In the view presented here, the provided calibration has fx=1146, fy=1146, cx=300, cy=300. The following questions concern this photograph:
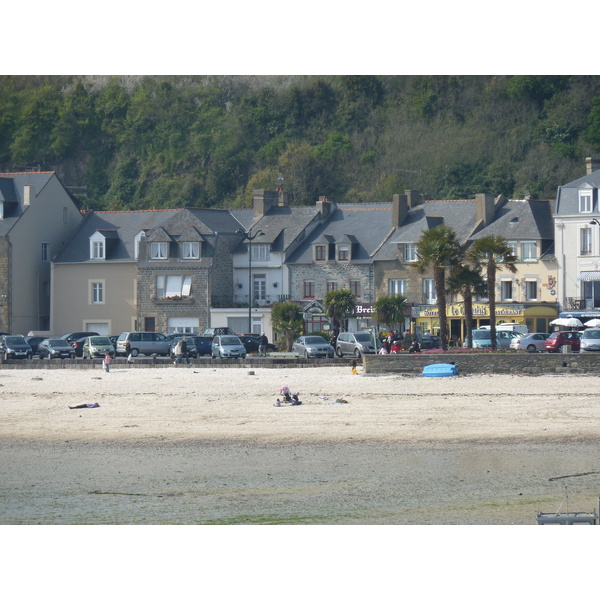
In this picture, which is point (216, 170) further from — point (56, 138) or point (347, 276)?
point (347, 276)

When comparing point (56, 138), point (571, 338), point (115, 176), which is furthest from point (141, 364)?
point (115, 176)

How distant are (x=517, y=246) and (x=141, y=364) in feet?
76.1

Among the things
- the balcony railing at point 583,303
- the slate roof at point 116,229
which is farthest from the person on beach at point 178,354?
the slate roof at point 116,229

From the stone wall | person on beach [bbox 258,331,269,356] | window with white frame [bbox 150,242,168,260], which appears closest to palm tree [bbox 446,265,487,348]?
the stone wall

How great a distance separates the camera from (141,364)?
1580 inches

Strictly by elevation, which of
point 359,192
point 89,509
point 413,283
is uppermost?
point 359,192

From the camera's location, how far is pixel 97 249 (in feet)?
203

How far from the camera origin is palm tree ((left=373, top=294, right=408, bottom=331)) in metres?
53.8

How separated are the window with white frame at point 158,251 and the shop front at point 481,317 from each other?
45.3 ft

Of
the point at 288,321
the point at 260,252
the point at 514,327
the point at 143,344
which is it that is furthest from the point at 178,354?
the point at 260,252

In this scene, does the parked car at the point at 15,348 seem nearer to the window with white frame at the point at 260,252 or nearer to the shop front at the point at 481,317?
the window with white frame at the point at 260,252

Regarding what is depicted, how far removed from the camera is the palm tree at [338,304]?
176 ft

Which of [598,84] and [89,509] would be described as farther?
[598,84]

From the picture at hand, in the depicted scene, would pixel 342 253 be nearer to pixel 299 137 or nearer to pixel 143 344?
pixel 143 344
